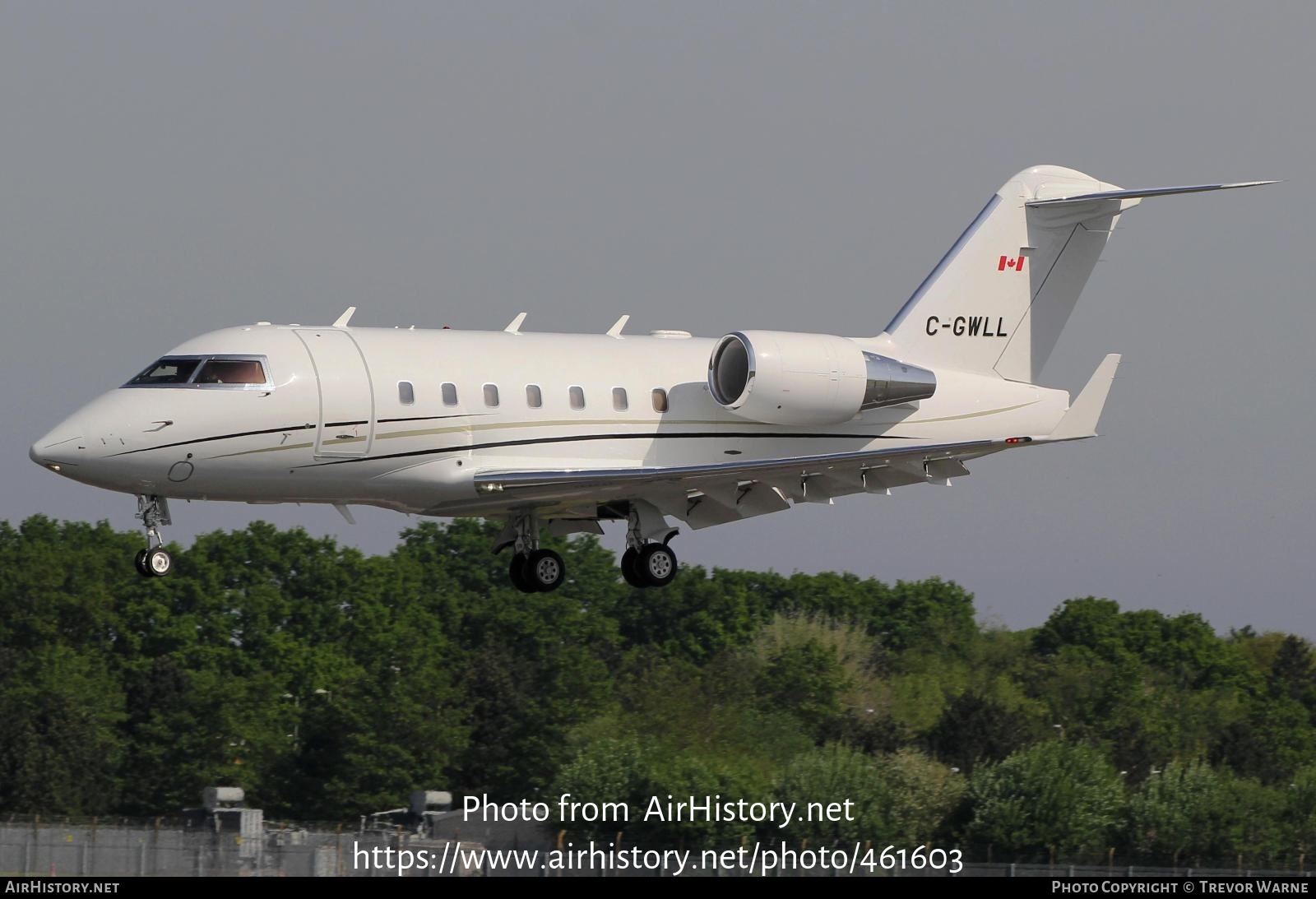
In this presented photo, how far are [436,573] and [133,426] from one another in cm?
5590

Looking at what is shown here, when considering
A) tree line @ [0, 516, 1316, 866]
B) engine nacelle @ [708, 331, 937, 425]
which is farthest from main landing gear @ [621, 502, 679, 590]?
tree line @ [0, 516, 1316, 866]

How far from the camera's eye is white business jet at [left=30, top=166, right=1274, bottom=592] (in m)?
25.9

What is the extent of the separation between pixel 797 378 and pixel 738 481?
1666 mm

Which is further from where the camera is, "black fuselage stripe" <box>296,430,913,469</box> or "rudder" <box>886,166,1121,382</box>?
"rudder" <box>886,166,1121,382</box>

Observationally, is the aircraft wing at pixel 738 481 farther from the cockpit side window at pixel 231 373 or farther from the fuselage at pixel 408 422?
the cockpit side window at pixel 231 373

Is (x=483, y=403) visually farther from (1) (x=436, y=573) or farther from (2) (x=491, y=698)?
(1) (x=436, y=573)

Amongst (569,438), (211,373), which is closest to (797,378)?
(569,438)

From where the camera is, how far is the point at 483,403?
27250mm

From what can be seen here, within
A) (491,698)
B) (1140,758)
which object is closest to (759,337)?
(1140,758)

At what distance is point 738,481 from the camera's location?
2873 centimetres

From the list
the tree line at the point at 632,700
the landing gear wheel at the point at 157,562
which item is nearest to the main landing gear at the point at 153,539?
the landing gear wheel at the point at 157,562

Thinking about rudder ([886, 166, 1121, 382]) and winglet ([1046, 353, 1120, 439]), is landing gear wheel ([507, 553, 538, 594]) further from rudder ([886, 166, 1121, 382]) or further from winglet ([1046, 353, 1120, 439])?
winglet ([1046, 353, 1120, 439])

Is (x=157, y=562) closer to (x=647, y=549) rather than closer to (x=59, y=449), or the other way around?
(x=59, y=449)

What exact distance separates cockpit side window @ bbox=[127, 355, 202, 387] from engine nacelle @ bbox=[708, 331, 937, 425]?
24.1ft
